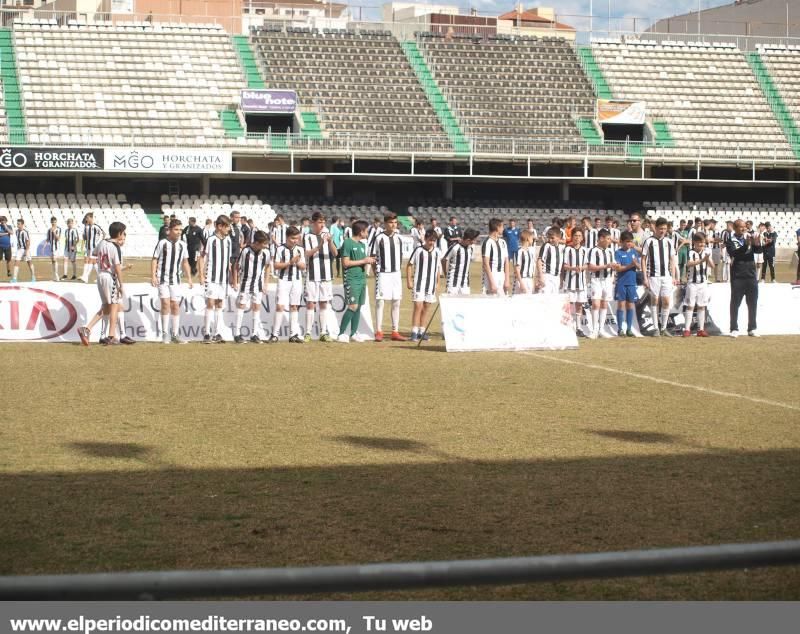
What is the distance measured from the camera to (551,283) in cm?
2020

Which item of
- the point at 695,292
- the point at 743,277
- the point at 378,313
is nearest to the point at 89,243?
the point at 378,313

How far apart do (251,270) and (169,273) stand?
4.04 ft

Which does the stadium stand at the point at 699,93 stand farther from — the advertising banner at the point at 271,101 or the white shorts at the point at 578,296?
the white shorts at the point at 578,296

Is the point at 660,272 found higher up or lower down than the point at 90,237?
lower down

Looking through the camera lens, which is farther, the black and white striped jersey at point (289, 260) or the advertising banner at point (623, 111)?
the advertising banner at point (623, 111)

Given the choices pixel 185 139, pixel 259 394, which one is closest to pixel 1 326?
pixel 259 394

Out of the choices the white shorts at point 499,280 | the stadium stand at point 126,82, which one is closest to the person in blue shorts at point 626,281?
the white shorts at point 499,280

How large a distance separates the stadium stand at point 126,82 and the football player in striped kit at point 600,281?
98.7ft

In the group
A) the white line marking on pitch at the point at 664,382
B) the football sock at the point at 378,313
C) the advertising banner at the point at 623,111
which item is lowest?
the white line marking on pitch at the point at 664,382

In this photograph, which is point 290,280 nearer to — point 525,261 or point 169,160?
point 525,261

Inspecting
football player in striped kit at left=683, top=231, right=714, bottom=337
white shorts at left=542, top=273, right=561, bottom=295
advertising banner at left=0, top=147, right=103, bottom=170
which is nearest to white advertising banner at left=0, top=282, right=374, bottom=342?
white shorts at left=542, top=273, right=561, bottom=295

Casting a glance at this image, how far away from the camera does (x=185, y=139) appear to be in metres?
47.6

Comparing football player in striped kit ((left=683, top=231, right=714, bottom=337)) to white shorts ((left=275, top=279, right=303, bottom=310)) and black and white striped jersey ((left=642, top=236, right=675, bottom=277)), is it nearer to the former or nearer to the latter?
black and white striped jersey ((left=642, top=236, right=675, bottom=277))

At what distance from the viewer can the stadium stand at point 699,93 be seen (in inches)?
2066
